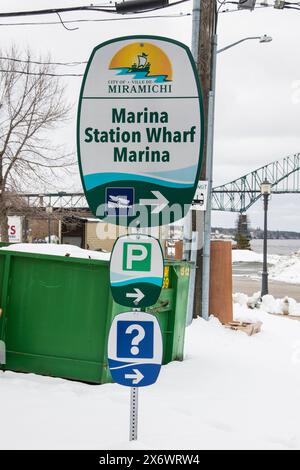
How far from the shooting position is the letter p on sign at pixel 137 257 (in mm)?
3525

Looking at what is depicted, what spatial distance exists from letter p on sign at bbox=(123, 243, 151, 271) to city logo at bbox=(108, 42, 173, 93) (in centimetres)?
95

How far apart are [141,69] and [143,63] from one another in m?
0.04

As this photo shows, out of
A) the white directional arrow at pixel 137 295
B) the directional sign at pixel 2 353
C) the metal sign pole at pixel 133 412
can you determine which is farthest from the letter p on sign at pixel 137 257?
the directional sign at pixel 2 353

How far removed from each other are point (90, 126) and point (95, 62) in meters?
0.42

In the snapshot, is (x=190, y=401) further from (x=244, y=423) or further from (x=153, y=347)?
(x=153, y=347)

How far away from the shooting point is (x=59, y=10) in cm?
1168

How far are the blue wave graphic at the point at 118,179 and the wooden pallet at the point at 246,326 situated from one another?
21.6 ft

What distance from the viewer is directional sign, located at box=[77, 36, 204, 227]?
3502mm

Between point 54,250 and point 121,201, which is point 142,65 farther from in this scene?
point 54,250

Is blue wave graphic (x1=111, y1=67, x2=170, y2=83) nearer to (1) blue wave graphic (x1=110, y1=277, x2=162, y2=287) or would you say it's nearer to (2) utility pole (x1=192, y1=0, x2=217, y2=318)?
(1) blue wave graphic (x1=110, y1=277, x2=162, y2=287)

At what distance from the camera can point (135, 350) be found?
353cm

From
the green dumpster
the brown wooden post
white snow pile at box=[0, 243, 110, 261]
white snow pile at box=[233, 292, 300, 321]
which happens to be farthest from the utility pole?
the green dumpster

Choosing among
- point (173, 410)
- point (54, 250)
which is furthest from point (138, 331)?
point (54, 250)

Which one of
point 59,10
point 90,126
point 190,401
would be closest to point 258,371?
point 190,401
